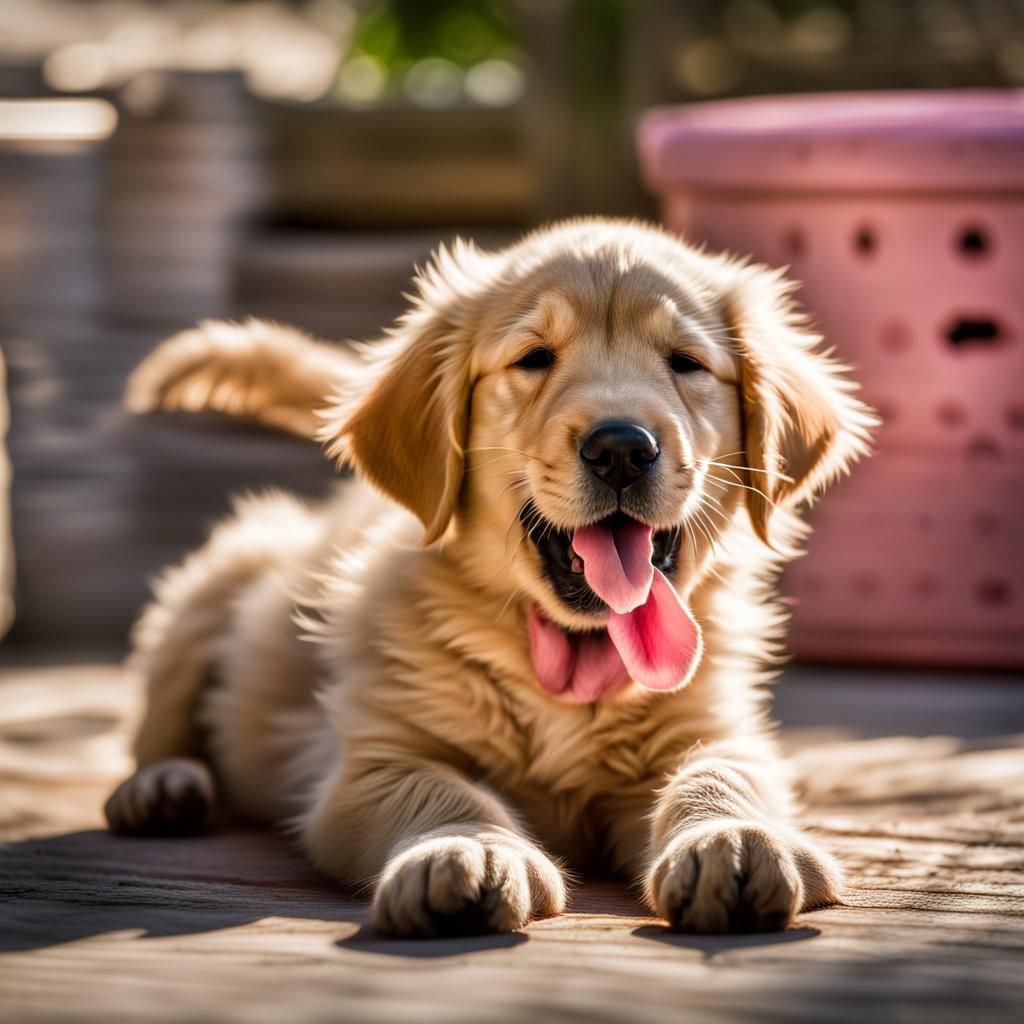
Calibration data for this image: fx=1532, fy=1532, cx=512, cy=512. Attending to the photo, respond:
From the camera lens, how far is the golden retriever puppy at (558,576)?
257cm

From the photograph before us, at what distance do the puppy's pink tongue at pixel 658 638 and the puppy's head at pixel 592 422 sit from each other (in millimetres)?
43

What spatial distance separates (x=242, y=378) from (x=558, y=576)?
1.17 metres

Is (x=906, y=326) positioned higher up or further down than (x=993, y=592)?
higher up

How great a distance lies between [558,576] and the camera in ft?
→ 9.03

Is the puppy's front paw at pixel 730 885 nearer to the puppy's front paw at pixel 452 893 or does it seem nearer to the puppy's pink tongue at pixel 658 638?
the puppy's front paw at pixel 452 893

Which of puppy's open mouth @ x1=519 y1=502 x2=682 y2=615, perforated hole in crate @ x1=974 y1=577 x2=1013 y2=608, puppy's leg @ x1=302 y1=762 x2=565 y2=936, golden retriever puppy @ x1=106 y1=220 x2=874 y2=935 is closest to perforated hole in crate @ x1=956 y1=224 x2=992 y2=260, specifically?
perforated hole in crate @ x1=974 y1=577 x2=1013 y2=608

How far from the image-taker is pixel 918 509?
14.4 feet

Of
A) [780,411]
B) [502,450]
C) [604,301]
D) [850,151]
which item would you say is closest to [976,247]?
[850,151]

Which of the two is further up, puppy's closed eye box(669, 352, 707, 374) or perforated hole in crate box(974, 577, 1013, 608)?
puppy's closed eye box(669, 352, 707, 374)

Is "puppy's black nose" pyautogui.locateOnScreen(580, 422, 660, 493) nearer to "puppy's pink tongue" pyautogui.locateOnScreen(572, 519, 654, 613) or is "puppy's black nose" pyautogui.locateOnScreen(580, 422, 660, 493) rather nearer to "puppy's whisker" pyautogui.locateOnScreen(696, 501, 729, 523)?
"puppy's pink tongue" pyautogui.locateOnScreen(572, 519, 654, 613)

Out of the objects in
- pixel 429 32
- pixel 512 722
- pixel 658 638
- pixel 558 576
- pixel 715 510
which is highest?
pixel 429 32

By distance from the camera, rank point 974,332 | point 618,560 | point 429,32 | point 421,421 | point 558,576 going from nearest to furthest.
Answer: point 618,560 → point 558,576 → point 421,421 → point 974,332 → point 429,32

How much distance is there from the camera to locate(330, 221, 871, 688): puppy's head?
260 cm

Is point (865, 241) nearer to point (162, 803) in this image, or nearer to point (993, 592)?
point (993, 592)
